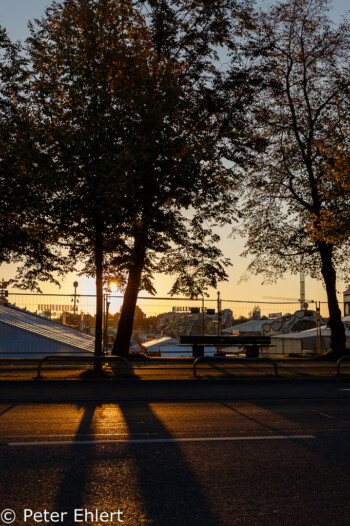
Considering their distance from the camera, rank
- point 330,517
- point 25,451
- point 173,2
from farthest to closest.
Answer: point 173,2
point 25,451
point 330,517

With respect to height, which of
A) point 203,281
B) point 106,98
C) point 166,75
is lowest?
point 203,281

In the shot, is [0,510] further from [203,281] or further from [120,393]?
[203,281]

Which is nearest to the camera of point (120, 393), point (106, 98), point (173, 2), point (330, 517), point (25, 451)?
point (330, 517)

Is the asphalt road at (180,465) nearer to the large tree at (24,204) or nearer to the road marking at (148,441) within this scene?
the road marking at (148,441)

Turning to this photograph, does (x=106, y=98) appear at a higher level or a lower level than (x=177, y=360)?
higher

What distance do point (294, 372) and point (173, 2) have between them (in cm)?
1434

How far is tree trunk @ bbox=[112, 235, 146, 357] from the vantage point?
1939cm

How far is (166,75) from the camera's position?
15406mm

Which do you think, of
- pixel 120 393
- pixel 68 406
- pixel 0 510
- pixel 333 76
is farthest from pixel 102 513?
pixel 333 76

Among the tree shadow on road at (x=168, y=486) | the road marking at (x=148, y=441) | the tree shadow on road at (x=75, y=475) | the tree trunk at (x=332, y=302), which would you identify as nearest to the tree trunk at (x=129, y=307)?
the tree trunk at (x=332, y=302)

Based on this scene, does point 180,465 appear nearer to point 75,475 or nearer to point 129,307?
point 75,475

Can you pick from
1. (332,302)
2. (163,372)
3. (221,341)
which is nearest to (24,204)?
(163,372)

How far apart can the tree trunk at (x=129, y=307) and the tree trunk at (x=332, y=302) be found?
27.6 ft

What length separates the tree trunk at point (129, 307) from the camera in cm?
1939
